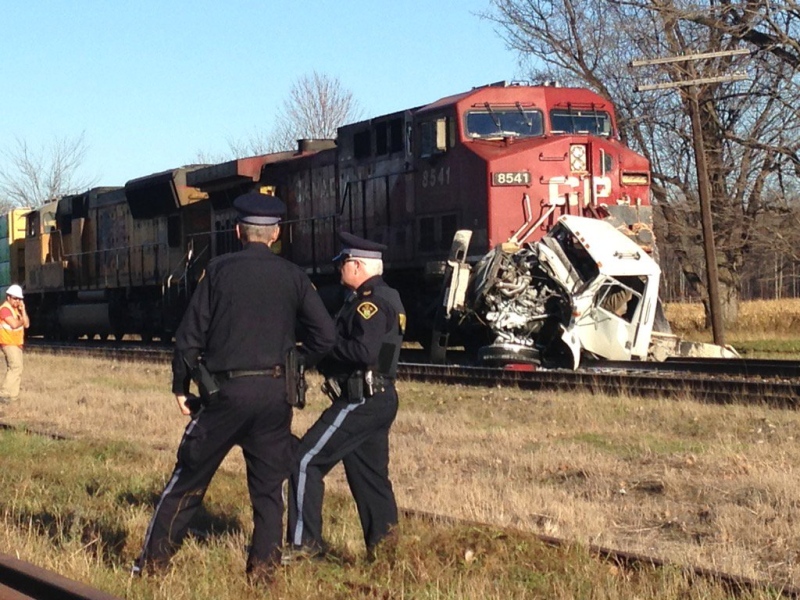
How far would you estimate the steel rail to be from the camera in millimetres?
4531

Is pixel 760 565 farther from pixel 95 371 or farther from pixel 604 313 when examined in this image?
pixel 95 371

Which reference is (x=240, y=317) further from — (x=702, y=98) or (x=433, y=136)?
(x=702, y=98)

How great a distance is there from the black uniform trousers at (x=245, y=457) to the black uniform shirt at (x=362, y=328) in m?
0.45

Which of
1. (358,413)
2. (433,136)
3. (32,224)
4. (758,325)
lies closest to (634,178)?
(433,136)

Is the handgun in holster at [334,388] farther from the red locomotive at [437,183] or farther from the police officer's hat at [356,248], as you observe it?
the red locomotive at [437,183]

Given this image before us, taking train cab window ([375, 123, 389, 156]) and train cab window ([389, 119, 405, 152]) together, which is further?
train cab window ([375, 123, 389, 156])

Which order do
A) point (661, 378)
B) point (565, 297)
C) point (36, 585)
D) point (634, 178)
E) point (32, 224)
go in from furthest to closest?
point (32, 224), point (634, 178), point (565, 297), point (661, 378), point (36, 585)

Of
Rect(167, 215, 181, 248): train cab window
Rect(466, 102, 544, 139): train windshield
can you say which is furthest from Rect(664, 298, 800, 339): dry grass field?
Rect(167, 215, 181, 248): train cab window

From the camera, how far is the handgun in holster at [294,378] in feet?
Result: 16.8

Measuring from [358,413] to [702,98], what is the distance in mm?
23985

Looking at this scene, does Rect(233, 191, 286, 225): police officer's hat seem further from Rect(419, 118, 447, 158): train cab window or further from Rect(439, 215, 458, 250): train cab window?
Rect(419, 118, 447, 158): train cab window

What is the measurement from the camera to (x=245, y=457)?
205 inches

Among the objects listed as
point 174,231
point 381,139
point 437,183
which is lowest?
point 174,231

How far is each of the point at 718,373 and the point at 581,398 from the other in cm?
357
